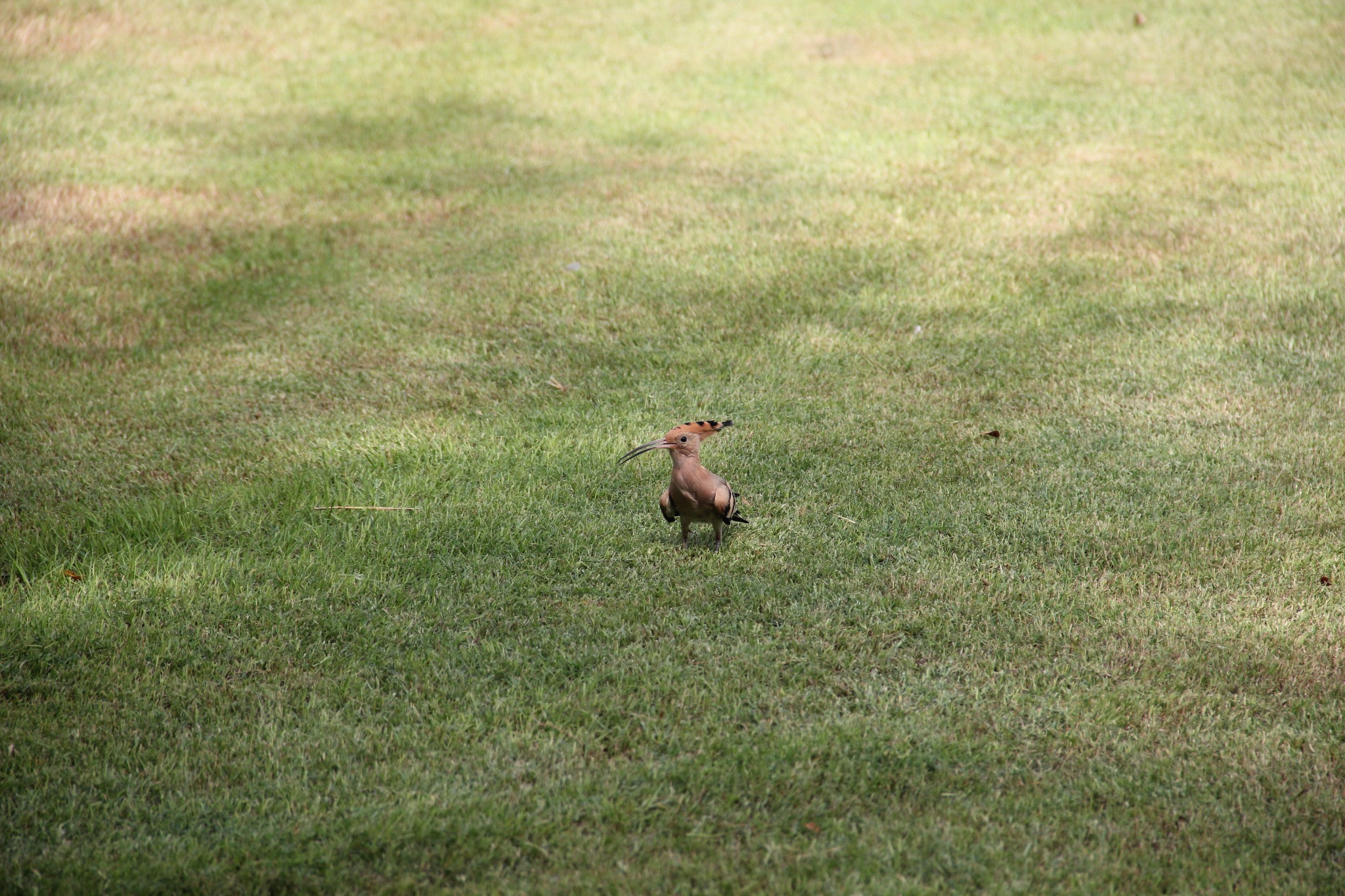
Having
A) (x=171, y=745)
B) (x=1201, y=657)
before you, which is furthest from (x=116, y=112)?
(x=1201, y=657)

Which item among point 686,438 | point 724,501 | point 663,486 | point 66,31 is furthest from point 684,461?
point 66,31

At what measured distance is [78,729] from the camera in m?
3.31

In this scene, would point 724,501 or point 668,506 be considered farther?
point 668,506

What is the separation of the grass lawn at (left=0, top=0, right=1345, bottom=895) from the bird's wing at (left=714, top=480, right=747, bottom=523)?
0.23m

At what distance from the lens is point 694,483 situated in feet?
13.0

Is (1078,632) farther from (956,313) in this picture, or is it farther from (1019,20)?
(1019,20)

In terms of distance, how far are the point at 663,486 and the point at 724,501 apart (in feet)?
2.57

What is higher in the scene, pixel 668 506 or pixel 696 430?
pixel 696 430

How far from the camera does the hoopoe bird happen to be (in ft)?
13.0

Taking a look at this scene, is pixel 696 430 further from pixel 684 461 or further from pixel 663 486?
pixel 663 486

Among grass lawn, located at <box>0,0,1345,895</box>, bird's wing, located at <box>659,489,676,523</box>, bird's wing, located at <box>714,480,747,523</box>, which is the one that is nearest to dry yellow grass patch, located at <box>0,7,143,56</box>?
grass lawn, located at <box>0,0,1345,895</box>

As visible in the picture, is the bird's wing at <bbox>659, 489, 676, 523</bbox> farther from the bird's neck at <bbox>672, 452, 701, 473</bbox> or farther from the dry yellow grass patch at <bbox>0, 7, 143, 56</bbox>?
the dry yellow grass patch at <bbox>0, 7, 143, 56</bbox>

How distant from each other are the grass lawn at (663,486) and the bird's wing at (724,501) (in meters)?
0.23

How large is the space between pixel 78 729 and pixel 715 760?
182 cm
